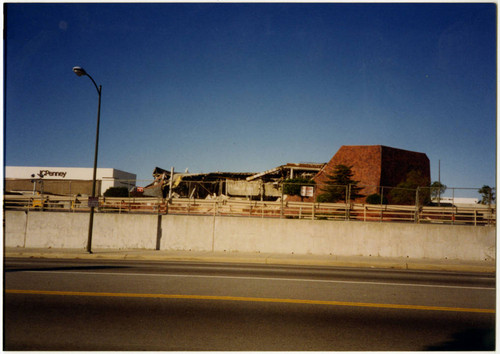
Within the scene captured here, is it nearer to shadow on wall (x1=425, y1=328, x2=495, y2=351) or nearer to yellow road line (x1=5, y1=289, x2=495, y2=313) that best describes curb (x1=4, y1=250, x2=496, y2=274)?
yellow road line (x1=5, y1=289, x2=495, y2=313)

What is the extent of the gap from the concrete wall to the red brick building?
85.4ft

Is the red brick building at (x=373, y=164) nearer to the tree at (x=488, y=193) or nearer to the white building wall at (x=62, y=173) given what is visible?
the tree at (x=488, y=193)

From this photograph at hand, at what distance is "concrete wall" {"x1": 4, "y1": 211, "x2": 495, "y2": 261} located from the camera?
1419 centimetres

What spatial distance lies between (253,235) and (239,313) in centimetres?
984

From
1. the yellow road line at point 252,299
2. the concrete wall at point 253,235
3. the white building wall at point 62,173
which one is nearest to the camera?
the yellow road line at point 252,299

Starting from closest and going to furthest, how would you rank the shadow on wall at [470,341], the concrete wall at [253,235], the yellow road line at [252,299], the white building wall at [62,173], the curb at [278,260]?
the shadow on wall at [470,341] < the yellow road line at [252,299] < the curb at [278,260] < the concrete wall at [253,235] < the white building wall at [62,173]

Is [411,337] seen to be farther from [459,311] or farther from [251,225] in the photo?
[251,225]

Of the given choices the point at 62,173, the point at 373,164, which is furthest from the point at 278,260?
the point at 62,173

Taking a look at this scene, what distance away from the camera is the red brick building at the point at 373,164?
40.8m

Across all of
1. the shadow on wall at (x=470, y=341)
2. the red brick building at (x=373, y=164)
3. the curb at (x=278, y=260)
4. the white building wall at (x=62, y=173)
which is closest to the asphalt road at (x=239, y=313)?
the shadow on wall at (x=470, y=341)

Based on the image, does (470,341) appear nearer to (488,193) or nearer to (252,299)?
(252,299)

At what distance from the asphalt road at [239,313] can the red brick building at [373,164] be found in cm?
3373

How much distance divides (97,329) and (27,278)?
15.0 feet

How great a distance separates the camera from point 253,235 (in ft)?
49.4
